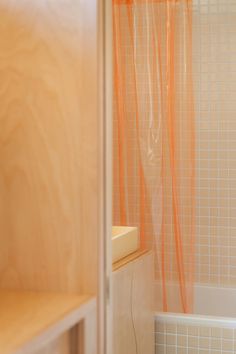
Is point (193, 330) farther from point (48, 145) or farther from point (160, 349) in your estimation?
point (48, 145)

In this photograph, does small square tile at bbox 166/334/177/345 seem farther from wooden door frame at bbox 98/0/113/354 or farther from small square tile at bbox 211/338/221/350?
wooden door frame at bbox 98/0/113/354

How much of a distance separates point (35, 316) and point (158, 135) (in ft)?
5.80

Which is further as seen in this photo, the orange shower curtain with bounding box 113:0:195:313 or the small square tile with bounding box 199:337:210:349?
the orange shower curtain with bounding box 113:0:195:313

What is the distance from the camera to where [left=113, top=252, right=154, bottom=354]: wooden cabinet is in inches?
62.1

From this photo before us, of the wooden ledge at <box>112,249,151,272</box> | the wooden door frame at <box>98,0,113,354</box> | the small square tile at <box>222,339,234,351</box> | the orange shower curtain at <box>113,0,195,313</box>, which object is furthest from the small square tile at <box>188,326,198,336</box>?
the wooden door frame at <box>98,0,113,354</box>

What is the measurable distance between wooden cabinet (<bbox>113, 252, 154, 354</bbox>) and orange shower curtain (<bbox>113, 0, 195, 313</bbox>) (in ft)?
2.47

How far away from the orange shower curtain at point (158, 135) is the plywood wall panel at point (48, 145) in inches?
55.4

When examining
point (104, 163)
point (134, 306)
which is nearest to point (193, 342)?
point (134, 306)

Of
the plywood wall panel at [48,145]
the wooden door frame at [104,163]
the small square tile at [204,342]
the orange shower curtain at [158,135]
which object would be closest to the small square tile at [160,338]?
the small square tile at [204,342]

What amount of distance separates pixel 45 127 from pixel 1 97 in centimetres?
13

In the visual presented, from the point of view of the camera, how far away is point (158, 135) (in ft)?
9.00

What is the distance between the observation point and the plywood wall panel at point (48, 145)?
1.23 m

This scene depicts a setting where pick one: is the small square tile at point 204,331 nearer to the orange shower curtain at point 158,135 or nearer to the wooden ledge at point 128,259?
the wooden ledge at point 128,259

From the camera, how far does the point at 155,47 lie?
2668 millimetres
